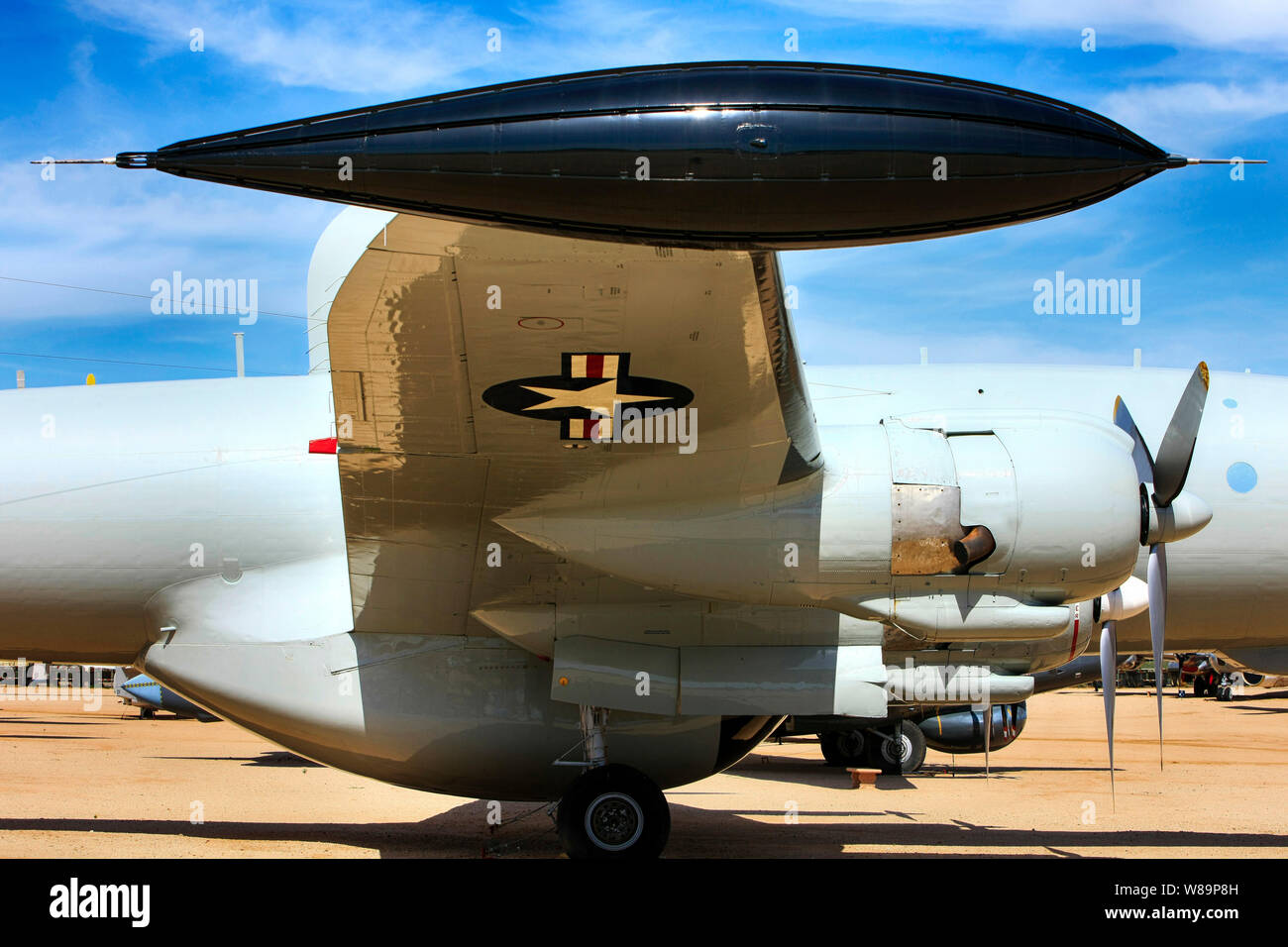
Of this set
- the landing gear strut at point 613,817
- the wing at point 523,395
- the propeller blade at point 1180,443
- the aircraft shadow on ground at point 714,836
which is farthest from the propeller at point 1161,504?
the landing gear strut at point 613,817

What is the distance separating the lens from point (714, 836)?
1032cm

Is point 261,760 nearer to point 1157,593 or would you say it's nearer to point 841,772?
point 841,772

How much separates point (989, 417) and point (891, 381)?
202 centimetres

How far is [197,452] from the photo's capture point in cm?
909

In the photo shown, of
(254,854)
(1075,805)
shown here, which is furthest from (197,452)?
(1075,805)

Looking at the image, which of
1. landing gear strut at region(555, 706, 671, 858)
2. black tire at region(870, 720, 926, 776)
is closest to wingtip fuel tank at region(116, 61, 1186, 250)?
landing gear strut at region(555, 706, 671, 858)

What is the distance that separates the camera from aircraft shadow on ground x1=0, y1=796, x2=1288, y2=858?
9.46 m

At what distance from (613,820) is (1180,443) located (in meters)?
5.29

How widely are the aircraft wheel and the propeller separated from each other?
29.3 feet

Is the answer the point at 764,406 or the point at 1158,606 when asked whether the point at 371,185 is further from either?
the point at 1158,606

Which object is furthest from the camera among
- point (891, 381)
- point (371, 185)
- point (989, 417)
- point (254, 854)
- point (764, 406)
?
point (891, 381)

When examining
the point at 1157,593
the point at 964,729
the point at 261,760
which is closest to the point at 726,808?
the point at 964,729

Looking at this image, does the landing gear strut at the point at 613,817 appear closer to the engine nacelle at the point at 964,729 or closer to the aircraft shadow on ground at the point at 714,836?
the aircraft shadow on ground at the point at 714,836

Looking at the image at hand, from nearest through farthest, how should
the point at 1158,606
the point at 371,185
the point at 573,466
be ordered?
the point at 371,185, the point at 573,466, the point at 1158,606
